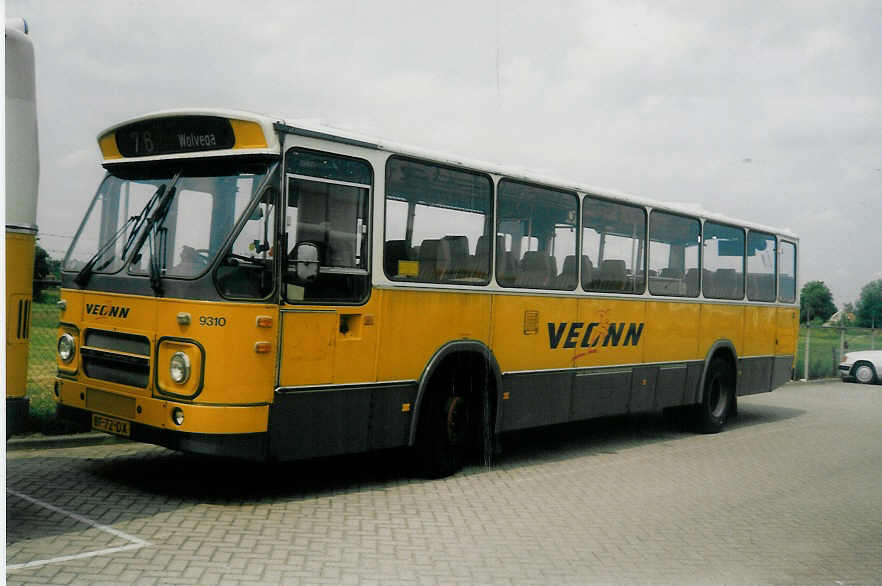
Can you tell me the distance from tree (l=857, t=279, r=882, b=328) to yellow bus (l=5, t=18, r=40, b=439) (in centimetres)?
3278

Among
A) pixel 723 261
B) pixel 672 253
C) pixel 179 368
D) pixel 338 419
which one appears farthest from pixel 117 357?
pixel 723 261

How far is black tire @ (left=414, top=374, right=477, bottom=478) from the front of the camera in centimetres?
845

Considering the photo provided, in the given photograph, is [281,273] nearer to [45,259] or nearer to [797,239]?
[45,259]

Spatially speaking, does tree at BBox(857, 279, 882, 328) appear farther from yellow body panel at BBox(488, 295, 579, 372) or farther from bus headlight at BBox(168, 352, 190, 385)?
A: bus headlight at BBox(168, 352, 190, 385)

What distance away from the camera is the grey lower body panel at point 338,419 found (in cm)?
699

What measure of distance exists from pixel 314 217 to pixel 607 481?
423 centimetres

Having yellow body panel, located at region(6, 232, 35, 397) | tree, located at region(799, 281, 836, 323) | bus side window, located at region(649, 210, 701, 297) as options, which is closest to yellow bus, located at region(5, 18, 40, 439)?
yellow body panel, located at region(6, 232, 35, 397)

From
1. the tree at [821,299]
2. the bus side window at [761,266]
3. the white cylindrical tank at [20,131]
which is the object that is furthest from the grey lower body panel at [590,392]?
the tree at [821,299]

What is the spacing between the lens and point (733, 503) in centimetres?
831

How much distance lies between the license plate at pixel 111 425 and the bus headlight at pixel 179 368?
69 centimetres

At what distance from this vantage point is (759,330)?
14.4 metres

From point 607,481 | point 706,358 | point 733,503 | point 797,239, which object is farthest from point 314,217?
point 797,239

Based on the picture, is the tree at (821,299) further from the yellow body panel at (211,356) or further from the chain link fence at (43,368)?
the yellow body panel at (211,356)

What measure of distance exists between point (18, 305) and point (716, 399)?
10573 millimetres
